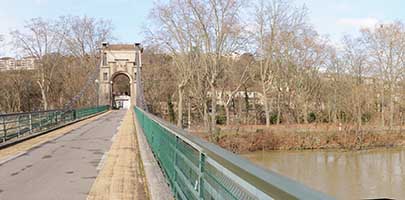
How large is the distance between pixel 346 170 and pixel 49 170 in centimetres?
2326

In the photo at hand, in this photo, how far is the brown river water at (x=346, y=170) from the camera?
2311 cm

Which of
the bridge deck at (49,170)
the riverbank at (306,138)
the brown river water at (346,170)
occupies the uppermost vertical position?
the bridge deck at (49,170)

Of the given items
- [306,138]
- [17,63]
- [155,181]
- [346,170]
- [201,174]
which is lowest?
[346,170]

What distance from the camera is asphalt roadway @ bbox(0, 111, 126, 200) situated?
6777mm

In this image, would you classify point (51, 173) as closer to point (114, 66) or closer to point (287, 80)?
point (287, 80)

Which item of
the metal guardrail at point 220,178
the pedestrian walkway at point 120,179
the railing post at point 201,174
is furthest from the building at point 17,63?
the railing post at point 201,174

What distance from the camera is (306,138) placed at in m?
39.7

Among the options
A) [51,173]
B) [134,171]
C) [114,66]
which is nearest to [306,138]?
[134,171]

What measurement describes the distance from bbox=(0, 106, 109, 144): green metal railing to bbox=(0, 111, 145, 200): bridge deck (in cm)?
115

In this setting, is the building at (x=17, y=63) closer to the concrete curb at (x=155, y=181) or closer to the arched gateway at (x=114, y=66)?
the arched gateway at (x=114, y=66)

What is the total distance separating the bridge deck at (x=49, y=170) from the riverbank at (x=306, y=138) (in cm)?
2500

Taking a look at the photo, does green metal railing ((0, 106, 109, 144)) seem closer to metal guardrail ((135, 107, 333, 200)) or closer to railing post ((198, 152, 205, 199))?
metal guardrail ((135, 107, 333, 200))

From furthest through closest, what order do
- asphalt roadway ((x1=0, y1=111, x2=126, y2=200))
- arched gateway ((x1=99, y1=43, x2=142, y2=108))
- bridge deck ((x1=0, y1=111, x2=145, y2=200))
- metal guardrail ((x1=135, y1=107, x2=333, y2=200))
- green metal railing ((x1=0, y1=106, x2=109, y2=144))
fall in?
1. arched gateway ((x1=99, y1=43, x2=142, y2=108))
2. green metal railing ((x1=0, y1=106, x2=109, y2=144))
3. bridge deck ((x1=0, y1=111, x2=145, y2=200))
4. asphalt roadway ((x1=0, y1=111, x2=126, y2=200))
5. metal guardrail ((x1=135, y1=107, x2=333, y2=200))

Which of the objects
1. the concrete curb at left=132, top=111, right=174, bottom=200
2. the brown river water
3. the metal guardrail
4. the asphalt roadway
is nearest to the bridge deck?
the asphalt roadway
